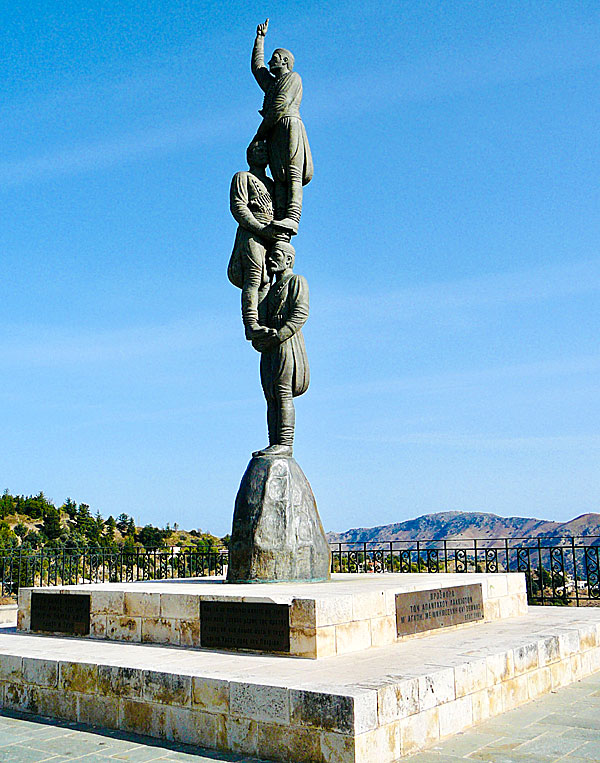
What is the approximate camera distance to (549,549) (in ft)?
41.4

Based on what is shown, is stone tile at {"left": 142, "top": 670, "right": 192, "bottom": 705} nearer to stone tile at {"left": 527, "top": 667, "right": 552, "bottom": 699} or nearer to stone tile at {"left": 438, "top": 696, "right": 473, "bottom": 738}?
stone tile at {"left": 438, "top": 696, "right": 473, "bottom": 738}

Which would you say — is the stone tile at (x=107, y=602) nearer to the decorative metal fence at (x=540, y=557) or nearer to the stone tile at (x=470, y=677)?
the stone tile at (x=470, y=677)

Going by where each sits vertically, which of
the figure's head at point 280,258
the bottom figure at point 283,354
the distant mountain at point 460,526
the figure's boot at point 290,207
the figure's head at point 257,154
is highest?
the figure's head at point 257,154

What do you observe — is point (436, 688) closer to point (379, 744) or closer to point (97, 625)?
point (379, 744)

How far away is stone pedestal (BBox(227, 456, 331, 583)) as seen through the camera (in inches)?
318

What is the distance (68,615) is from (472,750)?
4.63 metres

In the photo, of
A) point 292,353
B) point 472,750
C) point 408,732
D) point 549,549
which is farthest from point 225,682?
point 549,549

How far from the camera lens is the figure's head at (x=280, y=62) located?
970 cm

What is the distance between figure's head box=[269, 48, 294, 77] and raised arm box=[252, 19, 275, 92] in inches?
3.4

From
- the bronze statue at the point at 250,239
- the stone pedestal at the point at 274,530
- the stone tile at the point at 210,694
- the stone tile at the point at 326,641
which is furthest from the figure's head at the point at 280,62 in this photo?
the stone tile at the point at 210,694

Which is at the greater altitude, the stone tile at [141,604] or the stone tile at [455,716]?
the stone tile at [141,604]

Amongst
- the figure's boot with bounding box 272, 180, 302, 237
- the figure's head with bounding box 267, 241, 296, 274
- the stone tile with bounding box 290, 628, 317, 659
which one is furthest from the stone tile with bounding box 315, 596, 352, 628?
the figure's boot with bounding box 272, 180, 302, 237

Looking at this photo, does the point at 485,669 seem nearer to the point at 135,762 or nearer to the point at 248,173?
the point at 135,762

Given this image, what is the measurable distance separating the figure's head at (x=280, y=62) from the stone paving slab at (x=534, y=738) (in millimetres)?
7793
